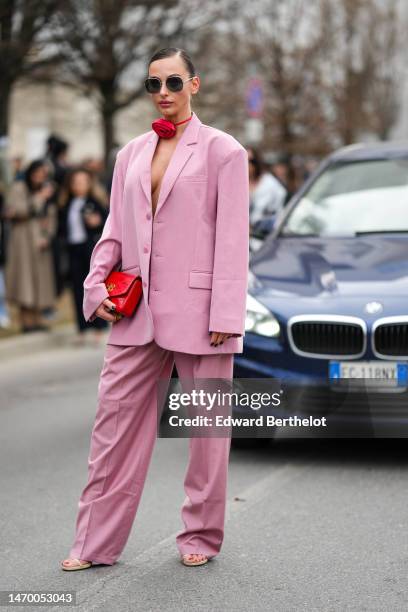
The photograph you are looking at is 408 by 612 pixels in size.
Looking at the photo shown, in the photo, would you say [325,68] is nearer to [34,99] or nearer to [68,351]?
[34,99]

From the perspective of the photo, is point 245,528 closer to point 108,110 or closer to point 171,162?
point 171,162

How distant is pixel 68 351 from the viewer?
12.1m

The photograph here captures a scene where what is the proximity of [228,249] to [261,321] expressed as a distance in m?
2.09

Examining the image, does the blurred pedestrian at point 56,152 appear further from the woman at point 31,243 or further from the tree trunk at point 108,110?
the woman at point 31,243

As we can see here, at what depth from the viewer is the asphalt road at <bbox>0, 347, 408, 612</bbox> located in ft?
14.6

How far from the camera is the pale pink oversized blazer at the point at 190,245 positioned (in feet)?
15.0

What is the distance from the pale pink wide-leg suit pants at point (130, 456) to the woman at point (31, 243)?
26.5 feet

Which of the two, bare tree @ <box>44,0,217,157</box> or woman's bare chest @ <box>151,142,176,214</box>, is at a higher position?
bare tree @ <box>44,0,217,157</box>

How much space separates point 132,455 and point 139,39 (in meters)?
12.0

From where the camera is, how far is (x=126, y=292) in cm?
462

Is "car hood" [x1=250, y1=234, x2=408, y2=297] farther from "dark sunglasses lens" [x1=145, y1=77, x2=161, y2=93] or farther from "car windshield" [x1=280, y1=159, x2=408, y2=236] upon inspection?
"dark sunglasses lens" [x1=145, y1=77, x2=161, y2=93]

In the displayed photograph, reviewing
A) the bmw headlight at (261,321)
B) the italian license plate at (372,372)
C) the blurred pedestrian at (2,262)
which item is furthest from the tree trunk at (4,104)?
the italian license plate at (372,372)

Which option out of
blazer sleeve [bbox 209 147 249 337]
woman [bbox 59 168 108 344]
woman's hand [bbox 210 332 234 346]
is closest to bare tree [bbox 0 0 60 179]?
woman [bbox 59 168 108 344]

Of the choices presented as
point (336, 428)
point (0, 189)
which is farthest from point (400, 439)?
point (0, 189)
